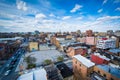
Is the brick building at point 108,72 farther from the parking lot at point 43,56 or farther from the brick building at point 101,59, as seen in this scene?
the parking lot at point 43,56

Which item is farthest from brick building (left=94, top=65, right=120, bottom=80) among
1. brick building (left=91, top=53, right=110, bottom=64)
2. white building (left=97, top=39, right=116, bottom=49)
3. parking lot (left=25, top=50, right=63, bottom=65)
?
white building (left=97, top=39, right=116, bottom=49)

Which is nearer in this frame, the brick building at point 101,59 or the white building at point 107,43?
the brick building at point 101,59

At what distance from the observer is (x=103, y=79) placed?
3729 millimetres

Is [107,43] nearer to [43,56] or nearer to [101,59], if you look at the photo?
[101,59]

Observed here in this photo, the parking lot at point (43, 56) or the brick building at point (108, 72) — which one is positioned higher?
the brick building at point (108, 72)

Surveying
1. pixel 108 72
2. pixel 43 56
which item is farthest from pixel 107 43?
pixel 43 56

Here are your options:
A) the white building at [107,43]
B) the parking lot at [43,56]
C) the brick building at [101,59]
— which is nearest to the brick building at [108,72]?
the brick building at [101,59]

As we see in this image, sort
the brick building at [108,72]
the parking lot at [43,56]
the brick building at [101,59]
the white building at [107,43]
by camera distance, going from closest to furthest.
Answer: the brick building at [108,72] → the brick building at [101,59] → the parking lot at [43,56] → the white building at [107,43]

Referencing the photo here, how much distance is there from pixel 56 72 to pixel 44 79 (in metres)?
0.73

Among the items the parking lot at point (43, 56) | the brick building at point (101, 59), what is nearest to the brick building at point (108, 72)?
the brick building at point (101, 59)

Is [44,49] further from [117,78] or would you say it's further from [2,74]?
[117,78]

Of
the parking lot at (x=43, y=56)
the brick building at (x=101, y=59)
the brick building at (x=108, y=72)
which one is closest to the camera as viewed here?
the brick building at (x=108, y=72)

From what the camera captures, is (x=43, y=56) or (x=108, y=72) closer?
(x=108, y=72)

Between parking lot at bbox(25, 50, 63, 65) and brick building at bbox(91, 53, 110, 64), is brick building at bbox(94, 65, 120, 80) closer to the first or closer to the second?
brick building at bbox(91, 53, 110, 64)
